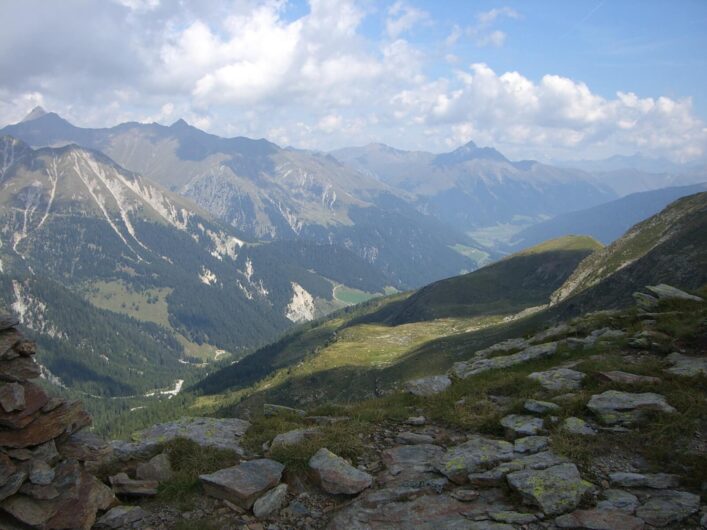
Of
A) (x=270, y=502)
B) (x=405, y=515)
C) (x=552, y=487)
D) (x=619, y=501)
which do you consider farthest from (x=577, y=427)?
(x=270, y=502)

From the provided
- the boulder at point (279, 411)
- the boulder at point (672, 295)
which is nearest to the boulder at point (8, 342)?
the boulder at point (279, 411)

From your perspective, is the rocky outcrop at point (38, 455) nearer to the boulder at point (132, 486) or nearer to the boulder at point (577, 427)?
the boulder at point (132, 486)

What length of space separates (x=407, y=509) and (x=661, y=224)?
559 ft

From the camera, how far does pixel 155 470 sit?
15.6m

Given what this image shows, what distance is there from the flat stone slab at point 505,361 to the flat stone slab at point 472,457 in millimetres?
10338

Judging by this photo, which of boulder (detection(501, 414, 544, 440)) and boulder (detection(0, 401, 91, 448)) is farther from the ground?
boulder (detection(0, 401, 91, 448))

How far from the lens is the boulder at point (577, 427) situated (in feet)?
52.0

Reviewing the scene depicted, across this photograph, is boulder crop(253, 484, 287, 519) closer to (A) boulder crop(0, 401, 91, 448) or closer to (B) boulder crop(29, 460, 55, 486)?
(B) boulder crop(29, 460, 55, 486)

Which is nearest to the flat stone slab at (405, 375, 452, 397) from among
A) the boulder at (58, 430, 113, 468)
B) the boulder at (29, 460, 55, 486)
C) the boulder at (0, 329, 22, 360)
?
the boulder at (58, 430, 113, 468)

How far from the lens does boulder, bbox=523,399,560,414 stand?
18031 mm

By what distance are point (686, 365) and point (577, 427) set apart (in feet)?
25.5

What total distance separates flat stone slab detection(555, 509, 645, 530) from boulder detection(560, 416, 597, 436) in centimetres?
449

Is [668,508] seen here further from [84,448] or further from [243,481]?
[84,448]

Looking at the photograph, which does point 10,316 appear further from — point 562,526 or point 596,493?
point 596,493
